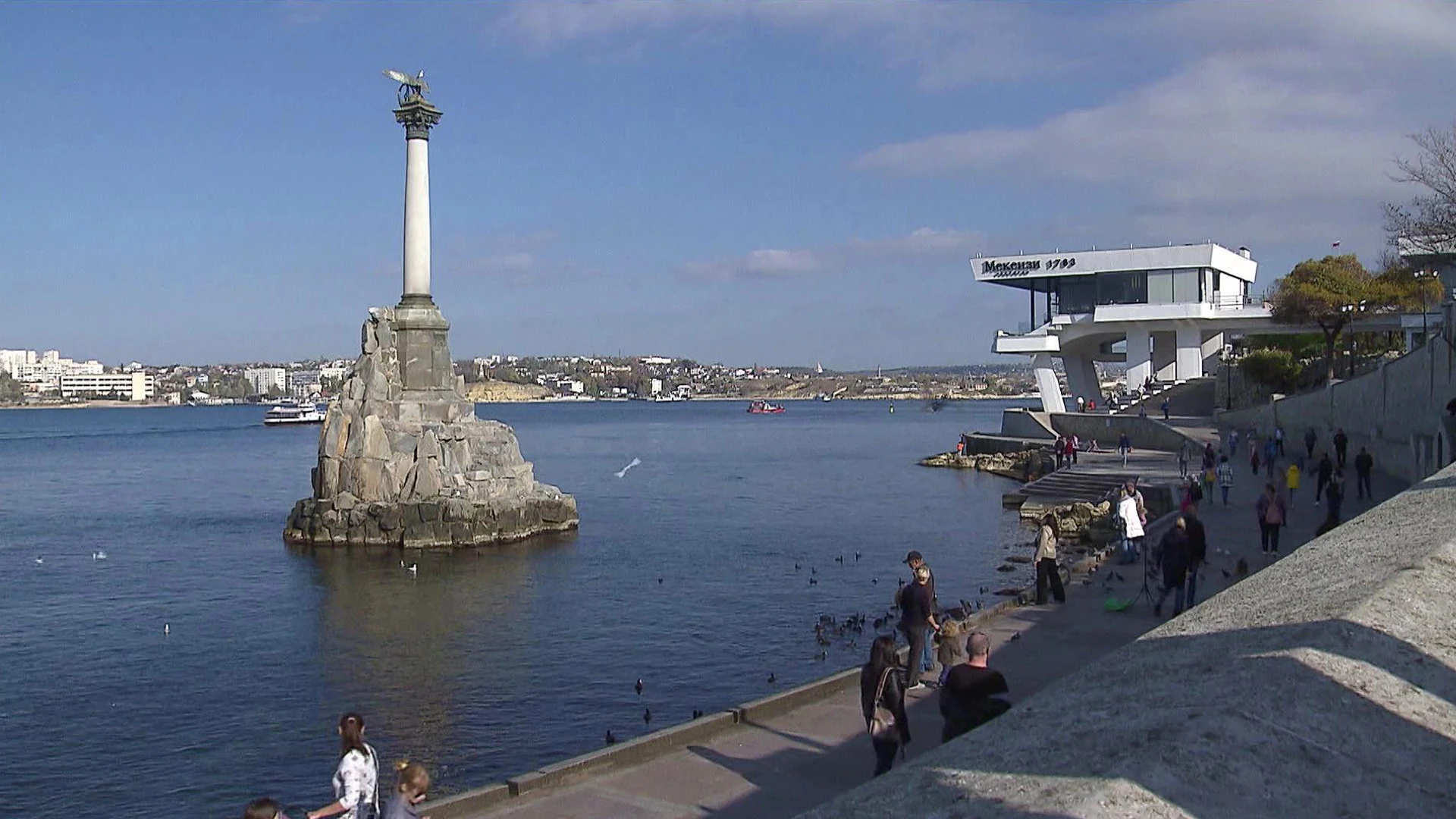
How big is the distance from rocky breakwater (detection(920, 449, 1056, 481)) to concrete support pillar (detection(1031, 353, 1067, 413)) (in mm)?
4339

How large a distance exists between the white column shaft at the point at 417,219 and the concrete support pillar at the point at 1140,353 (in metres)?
39.0

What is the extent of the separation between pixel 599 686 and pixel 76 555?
76.6 ft

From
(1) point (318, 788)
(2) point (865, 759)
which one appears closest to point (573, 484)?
(1) point (318, 788)

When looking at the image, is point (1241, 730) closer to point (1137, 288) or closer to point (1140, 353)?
point (1137, 288)

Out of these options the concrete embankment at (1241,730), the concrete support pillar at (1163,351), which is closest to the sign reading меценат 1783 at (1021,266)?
the concrete support pillar at (1163,351)

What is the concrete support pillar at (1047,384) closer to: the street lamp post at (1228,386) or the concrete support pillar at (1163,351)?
the concrete support pillar at (1163,351)

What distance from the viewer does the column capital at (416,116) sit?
40.0 metres

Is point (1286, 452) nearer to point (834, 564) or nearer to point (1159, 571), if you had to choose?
point (834, 564)

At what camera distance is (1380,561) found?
9477mm

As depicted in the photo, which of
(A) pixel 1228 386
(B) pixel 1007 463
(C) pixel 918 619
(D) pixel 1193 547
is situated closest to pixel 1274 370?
(A) pixel 1228 386

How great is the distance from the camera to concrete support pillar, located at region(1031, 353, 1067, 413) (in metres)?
64.9

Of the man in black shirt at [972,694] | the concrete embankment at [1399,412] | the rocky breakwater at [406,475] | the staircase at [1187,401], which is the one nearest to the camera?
the man in black shirt at [972,694]

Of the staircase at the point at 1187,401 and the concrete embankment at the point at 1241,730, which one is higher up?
the staircase at the point at 1187,401


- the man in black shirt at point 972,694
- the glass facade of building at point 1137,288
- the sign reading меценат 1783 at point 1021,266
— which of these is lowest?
the man in black shirt at point 972,694
